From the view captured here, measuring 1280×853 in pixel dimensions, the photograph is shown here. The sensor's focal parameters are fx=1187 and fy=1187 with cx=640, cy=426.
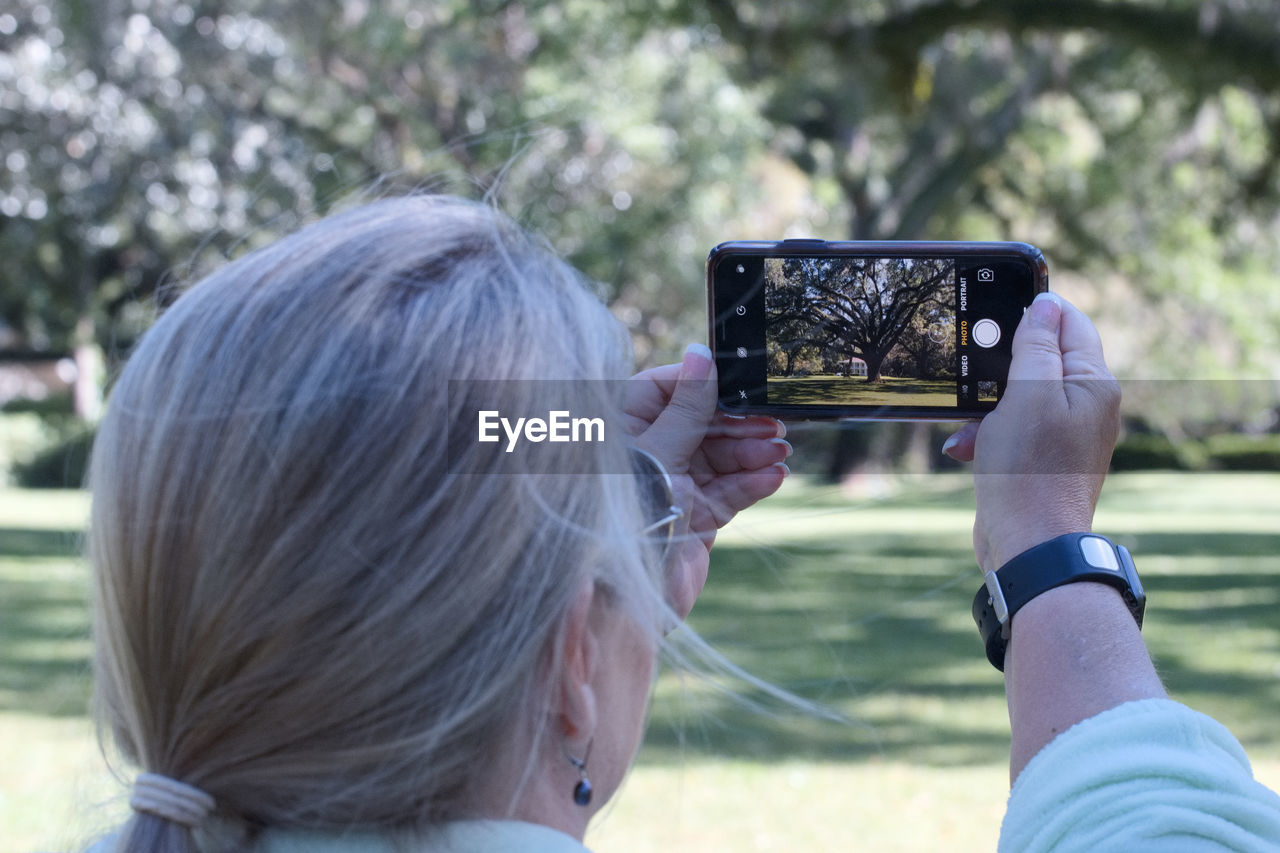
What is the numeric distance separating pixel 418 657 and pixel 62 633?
875 cm

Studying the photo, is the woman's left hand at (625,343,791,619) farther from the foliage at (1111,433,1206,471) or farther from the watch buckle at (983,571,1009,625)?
the foliage at (1111,433,1206,471)

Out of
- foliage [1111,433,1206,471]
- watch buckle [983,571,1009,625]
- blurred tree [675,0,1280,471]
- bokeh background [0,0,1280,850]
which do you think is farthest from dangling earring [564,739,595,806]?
foliage [1111,433,1206,471]

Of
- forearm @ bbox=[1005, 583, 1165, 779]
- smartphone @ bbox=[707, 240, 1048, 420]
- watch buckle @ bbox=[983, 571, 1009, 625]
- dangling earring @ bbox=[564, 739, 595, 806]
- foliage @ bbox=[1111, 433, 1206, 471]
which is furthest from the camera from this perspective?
foliage @ bbox=[1111, 433, 1206, 471]

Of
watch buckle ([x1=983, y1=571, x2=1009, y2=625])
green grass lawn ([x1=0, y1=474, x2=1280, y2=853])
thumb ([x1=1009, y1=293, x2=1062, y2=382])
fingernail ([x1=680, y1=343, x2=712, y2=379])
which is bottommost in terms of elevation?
green grass lawn ([x1=0, y1=474, x2=1280, y2=853])

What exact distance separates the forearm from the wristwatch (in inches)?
0.4

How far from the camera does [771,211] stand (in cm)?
2398

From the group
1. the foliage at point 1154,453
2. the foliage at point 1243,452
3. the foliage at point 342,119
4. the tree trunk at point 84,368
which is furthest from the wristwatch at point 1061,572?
the foliage at point 1154,453

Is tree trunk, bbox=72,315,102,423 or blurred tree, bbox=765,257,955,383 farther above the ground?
blurred tree, bbox=765,257,955,383

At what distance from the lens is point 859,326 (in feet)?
5.14

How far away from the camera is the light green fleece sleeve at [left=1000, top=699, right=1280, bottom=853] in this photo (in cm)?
102

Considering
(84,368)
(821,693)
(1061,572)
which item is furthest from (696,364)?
(84,368)

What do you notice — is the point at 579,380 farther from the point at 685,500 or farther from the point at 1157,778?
the point at 1157,778

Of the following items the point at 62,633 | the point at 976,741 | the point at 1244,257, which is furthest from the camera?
the point at 1244,257

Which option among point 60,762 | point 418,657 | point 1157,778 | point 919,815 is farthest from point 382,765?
point 60,762
